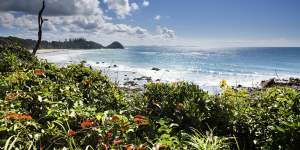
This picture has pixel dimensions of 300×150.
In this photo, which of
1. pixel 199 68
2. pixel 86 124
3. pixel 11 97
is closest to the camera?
pixel 86 124

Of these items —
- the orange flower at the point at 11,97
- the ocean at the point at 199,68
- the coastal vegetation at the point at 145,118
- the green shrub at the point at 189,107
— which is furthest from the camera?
the ocean at the point at 199,68

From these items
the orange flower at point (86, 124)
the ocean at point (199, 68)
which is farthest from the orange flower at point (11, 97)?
the ocean at point (199, 68)

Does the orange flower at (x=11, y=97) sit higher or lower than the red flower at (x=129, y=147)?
higher

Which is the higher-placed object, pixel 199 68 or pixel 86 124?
pixel 86 124

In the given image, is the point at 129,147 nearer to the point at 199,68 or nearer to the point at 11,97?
the point at 11,97

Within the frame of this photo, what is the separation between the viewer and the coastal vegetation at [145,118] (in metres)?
4.20

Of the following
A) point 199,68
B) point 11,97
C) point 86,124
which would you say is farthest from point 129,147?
point 199,68

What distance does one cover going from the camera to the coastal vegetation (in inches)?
165

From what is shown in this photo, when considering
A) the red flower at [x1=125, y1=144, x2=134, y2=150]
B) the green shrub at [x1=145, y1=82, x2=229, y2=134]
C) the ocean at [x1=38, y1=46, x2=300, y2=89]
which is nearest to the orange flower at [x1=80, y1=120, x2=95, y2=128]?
the red flower at [x1=125, y1=144, x2=134, y2=150]

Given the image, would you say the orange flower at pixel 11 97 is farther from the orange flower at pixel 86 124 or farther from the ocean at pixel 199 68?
the ocean at pixel 199 68

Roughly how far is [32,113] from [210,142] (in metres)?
2.73

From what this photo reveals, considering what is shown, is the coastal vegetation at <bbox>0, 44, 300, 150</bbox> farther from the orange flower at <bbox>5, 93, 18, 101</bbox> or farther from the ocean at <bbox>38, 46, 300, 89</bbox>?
the ocean at <bbox>38, 46, 300, 89</bbox>

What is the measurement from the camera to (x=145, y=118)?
16.3 ft

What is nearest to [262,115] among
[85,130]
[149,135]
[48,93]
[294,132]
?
[294,132]
